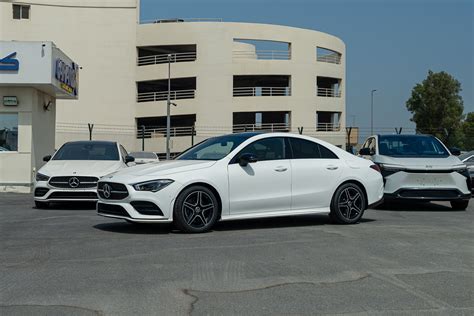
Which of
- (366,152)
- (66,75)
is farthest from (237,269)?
(66,75)

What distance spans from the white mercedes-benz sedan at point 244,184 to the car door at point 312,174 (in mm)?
15

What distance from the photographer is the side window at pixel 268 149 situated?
904 centimetres

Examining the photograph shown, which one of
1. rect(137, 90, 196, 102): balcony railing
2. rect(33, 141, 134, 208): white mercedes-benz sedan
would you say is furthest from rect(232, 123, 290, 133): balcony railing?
rect(33, 141, 134, 208): white mercedes-benz sedan

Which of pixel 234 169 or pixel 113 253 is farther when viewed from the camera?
pixel 234 169

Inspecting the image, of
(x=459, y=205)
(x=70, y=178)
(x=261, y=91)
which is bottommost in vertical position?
Answer: (x=459, y=205)

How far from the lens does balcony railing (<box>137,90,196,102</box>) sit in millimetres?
48406

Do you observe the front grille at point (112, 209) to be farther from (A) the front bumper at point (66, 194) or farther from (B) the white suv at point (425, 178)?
(B) the white suv at point (425, 178)

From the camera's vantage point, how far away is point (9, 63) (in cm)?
1700

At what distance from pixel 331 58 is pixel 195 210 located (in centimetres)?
4513

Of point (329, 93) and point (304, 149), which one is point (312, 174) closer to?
point (304, 149)

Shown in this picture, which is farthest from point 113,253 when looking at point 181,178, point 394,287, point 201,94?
point 201,94

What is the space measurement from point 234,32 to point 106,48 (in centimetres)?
1027

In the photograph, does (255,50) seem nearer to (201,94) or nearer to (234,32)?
(234,32)

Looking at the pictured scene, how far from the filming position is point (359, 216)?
9711mm
